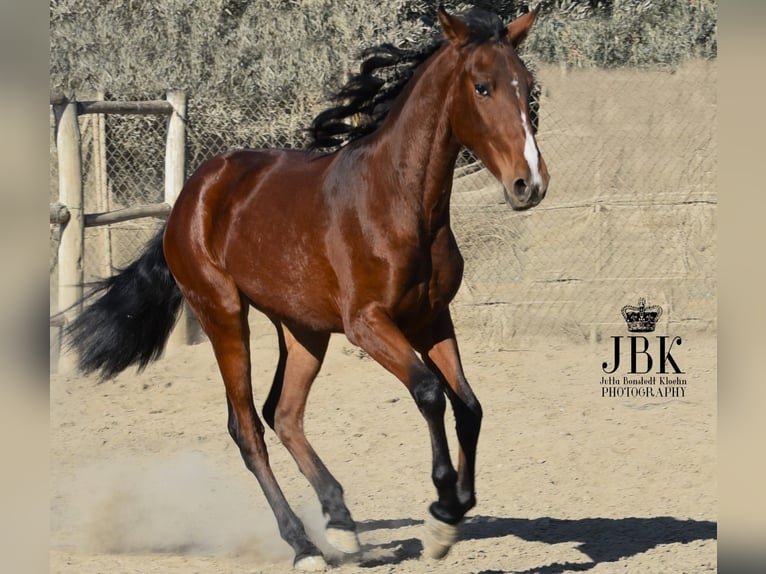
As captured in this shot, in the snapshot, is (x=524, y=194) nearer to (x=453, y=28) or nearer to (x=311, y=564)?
(x=453, y=28)

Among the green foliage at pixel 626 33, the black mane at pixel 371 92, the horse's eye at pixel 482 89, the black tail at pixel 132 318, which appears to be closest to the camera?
the horse's eye at pixel 482 89

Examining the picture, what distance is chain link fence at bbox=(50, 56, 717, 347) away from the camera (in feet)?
28.7

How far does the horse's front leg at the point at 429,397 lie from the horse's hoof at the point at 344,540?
0.50 metres

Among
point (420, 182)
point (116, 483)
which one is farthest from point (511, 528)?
point (116, 483)

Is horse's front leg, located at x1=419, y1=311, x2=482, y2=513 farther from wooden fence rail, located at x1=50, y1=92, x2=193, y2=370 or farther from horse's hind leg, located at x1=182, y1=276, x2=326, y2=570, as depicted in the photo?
wooden fence rail, located at x1=50, y1=92, x2=193, y2=370

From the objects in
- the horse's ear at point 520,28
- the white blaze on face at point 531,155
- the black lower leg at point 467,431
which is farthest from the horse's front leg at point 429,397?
the horse's ear at point 520,28

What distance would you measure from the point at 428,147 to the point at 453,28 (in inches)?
18.2

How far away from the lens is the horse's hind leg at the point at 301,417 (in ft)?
14.4

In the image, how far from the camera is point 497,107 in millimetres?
3666

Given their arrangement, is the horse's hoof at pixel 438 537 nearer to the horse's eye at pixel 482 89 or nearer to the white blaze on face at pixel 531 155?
the white blaze on face at pixel 531 155

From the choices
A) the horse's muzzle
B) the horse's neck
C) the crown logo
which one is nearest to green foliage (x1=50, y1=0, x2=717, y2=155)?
the crown logo

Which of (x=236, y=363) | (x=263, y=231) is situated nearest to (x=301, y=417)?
(x=236, y=363)

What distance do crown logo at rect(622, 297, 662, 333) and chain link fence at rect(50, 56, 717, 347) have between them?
3.1 inches
